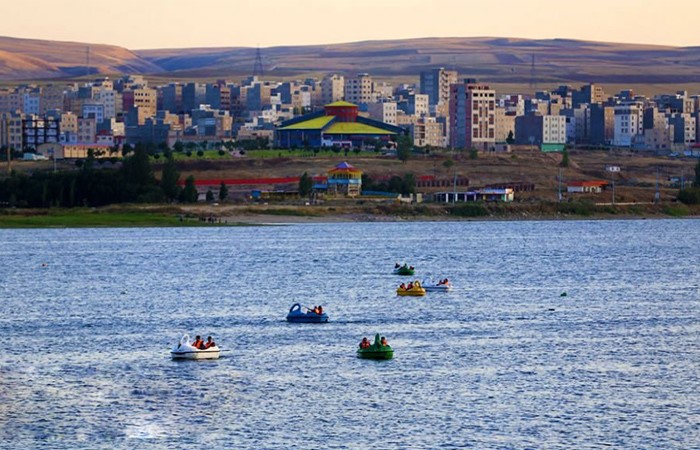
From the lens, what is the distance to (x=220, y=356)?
6769cm

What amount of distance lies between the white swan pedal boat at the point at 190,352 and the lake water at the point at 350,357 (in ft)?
2.01

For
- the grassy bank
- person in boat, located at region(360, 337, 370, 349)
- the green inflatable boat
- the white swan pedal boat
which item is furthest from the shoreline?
the green inflatable boat

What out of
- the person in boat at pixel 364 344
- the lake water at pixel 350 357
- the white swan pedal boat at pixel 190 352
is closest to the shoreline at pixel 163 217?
the lake water at pixel 350 357

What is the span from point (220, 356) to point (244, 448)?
61.9 ft

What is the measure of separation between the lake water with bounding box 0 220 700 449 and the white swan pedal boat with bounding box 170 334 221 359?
0.61 metres

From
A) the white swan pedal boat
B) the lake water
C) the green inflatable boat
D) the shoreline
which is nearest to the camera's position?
the lake water

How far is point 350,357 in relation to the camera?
68.0 metres

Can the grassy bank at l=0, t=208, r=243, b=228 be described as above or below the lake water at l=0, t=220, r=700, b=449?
above

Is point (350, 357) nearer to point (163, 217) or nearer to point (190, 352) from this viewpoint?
point (190, 352)

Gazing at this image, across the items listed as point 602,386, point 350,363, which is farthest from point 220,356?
point 602,386

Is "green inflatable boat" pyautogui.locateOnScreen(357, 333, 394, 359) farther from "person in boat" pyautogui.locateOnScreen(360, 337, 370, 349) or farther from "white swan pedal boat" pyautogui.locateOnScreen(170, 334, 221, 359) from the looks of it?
"white swan pedal boat" pyautogui.locateOnScreen(170, 334, 221, 359)

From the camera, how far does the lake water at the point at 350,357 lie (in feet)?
170

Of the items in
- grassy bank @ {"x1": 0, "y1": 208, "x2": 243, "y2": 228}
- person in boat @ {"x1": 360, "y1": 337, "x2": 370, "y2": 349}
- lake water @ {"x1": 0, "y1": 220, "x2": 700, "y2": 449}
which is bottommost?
lake water @ {"x1": 0, "y1": 220, "x2": 700, "y2": 449}

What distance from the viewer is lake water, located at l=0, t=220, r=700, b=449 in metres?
51.7
